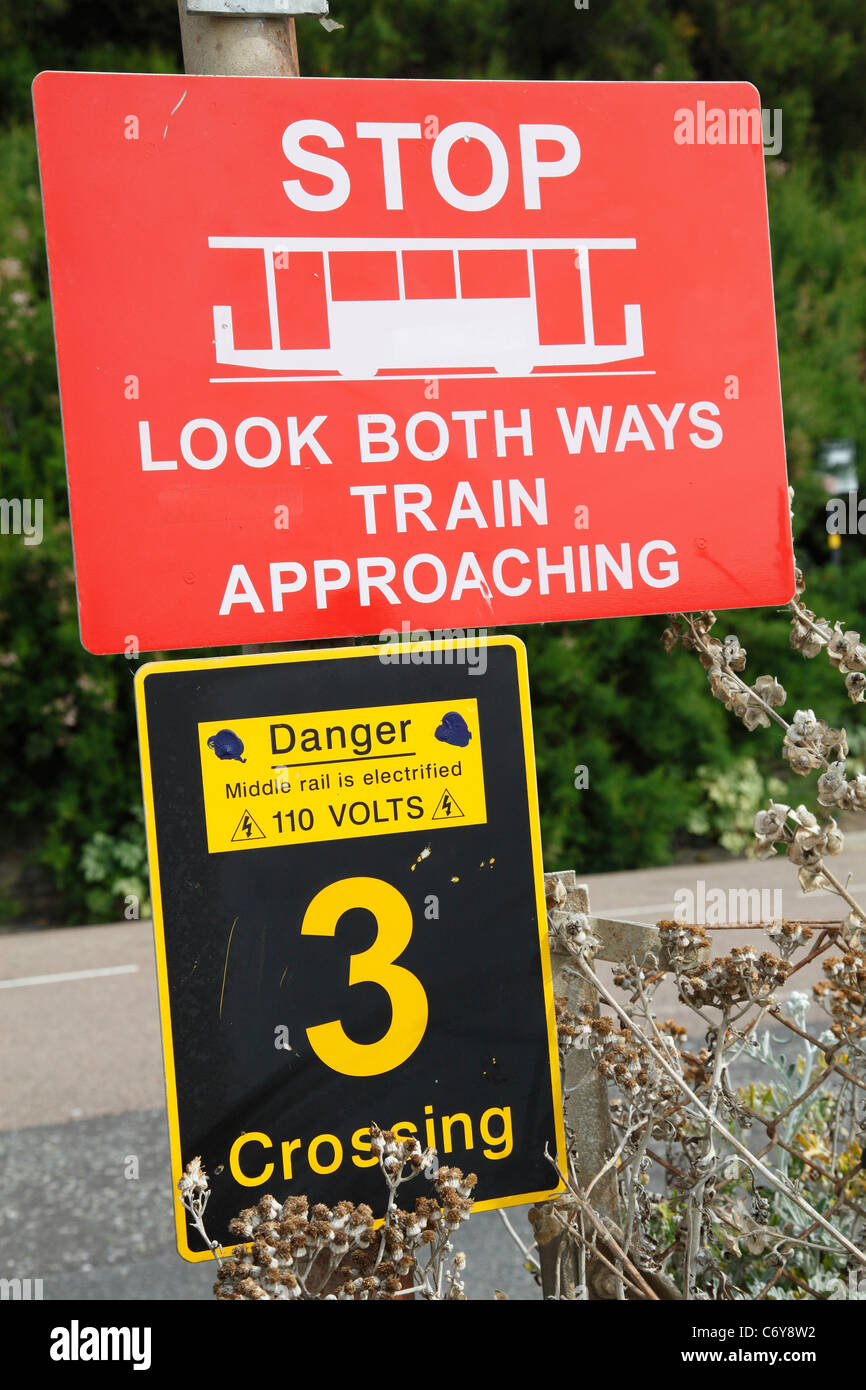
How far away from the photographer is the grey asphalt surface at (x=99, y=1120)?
3723mm

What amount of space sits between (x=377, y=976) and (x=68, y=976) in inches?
240

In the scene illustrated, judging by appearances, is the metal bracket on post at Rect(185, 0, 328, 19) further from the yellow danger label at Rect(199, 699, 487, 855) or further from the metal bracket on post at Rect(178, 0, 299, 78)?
the yellow danger label at Rect(199, 699, 487, 855)

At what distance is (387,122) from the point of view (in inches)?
68.4

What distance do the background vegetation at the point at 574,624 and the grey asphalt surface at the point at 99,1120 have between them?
877mm

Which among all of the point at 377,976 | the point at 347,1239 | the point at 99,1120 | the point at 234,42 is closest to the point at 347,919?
the point at 377,976

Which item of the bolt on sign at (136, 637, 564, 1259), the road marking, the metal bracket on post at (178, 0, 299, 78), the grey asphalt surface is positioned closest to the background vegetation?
the grey asphalt surface

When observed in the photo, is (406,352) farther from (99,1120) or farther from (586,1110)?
(99,1120)

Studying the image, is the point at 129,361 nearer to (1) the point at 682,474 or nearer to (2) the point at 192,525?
(2) the point at 192,525

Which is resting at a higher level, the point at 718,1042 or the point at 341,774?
the point at 341,774

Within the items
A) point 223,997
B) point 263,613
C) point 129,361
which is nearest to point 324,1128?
point 223,997

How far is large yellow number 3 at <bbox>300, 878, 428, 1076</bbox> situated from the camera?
1.57 metres

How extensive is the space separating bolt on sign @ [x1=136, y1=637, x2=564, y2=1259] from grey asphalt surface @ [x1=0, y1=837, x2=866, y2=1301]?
1.92m

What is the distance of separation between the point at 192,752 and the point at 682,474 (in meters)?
0.79

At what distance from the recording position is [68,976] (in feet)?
23.8
